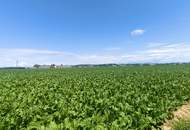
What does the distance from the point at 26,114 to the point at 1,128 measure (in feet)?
5.08

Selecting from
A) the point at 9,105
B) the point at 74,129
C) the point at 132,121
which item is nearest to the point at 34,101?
the point at 9,105

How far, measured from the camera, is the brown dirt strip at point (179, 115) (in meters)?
9.44

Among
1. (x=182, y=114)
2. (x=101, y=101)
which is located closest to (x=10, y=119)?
(x=101, y=101)

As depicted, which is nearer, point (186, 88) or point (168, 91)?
point (168, 91)

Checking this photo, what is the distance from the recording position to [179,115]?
A: 37.4 ft

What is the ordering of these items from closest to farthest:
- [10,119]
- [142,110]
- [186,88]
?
1. [10,119]
2. [142,110]
3. [186,88]

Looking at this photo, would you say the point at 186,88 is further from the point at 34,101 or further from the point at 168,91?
the point at 34,101

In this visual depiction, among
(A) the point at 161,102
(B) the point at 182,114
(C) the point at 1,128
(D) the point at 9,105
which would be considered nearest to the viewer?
A: (C) the point at 1,128

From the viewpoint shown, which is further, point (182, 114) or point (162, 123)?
point (182, 114)

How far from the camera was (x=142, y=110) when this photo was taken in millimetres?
9367

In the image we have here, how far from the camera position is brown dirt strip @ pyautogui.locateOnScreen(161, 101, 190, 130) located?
9443 millimetres

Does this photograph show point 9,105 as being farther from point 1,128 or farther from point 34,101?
point 1,128

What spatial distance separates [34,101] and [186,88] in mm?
10720

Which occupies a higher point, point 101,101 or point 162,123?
point 101,101
